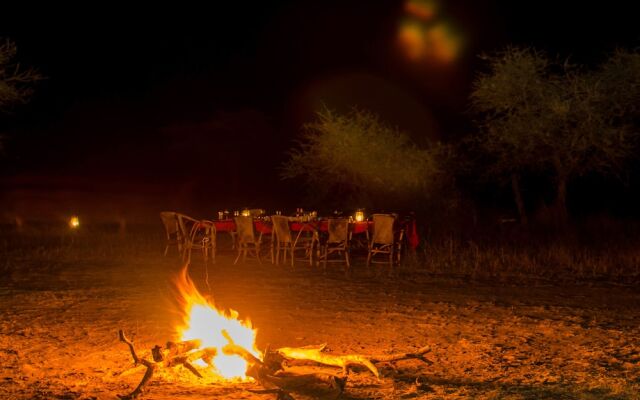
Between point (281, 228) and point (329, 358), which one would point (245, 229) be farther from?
point (329, 358)

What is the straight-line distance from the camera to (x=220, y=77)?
113 ft

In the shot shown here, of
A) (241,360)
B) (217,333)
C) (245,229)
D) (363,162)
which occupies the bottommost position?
(241,360)

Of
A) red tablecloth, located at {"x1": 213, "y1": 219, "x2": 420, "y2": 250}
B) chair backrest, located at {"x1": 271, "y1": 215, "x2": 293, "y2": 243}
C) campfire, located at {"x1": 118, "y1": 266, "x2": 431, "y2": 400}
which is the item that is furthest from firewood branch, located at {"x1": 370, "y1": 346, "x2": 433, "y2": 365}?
red tablecloth, located at {"x1": 213, "y1": 219, "x2": 420, "y2": 250}

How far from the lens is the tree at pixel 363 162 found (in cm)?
1886

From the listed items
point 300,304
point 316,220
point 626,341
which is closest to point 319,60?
point 316,220

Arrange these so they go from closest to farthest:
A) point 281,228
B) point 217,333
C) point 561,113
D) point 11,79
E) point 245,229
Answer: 1. point 217,333
2. point 281,228
3. point 245,229
4. point 11,79
5. point 561,113

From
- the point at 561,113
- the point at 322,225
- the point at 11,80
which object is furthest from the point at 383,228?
the point at 561,113

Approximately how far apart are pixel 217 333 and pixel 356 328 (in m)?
1.70

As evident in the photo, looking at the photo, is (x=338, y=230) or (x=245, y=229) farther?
(x=245, y=229)

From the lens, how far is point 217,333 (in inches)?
192

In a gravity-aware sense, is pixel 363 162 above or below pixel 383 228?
above

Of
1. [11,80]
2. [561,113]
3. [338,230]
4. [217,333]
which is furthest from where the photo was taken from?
[561,113]

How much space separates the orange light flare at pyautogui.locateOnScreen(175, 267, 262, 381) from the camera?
4.70 metres

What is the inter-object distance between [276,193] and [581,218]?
465 inches
